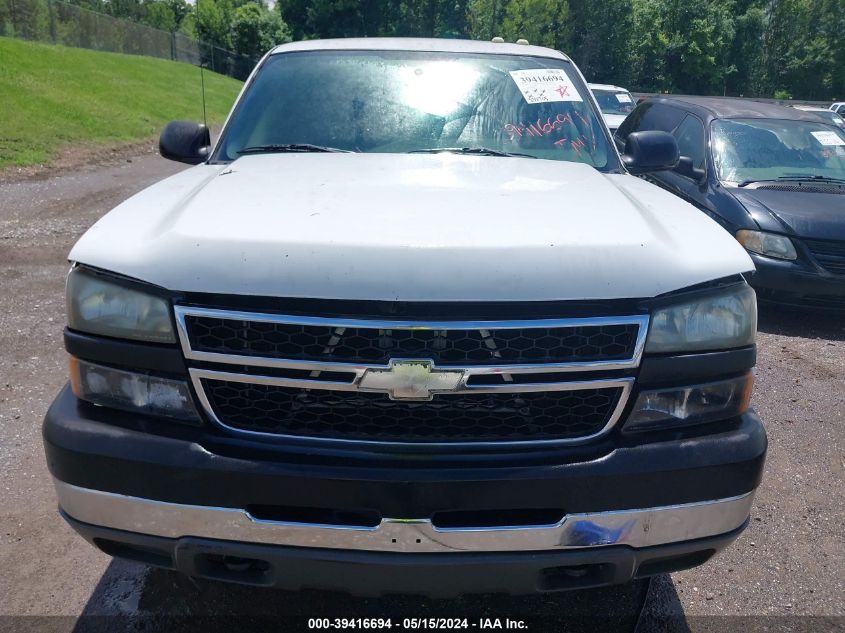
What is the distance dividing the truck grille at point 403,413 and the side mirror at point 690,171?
5898 millimetres

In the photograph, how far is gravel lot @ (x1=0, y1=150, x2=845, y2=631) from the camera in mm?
2734

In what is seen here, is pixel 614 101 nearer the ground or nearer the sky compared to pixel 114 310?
nearer the ground

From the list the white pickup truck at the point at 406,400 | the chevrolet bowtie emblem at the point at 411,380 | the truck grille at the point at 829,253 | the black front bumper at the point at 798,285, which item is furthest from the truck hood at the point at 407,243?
the truck grille at the point at 829,253

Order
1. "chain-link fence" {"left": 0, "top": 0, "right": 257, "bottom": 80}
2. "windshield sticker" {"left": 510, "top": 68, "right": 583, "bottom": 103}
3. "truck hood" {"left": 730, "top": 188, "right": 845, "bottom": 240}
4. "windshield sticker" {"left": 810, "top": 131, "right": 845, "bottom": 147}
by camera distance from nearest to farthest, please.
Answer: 1. "windshield sticker" {"left": 510, "top": 68, "right": 583, "bottom": 103}
2. "truck hood" {"left": 730, "top": 188, "right": 845, "bottom": 240}
3. "windshield sticker" {"left": 810, "top": 131, "right": 845, "bottom": 147}
4. "chain-link fence" {"left": 0, "top": 0, "right": 257, "bottom": 80}

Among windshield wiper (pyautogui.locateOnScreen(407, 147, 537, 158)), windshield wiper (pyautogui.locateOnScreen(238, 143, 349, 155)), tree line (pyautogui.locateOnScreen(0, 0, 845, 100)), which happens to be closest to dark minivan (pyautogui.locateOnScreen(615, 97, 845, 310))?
windshield wiper (pyautogui.locateOnScreen(407, 147, 537, 158))

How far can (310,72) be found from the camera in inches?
148

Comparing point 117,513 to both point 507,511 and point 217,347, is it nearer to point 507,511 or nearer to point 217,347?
point 217,347

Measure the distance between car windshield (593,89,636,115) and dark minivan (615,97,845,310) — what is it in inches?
395

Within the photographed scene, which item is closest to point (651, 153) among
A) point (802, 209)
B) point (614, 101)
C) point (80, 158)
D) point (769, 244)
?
point (769, 244)

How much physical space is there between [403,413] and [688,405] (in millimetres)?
793

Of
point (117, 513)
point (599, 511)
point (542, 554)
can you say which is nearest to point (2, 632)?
point (117, 513)

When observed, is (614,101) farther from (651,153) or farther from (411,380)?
(411,380)

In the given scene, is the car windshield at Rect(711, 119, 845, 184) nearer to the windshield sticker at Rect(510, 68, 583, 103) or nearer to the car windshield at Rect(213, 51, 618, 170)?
the windshield sticker at Rect(510, 68, 583, 103)

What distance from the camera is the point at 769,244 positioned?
643 cm
